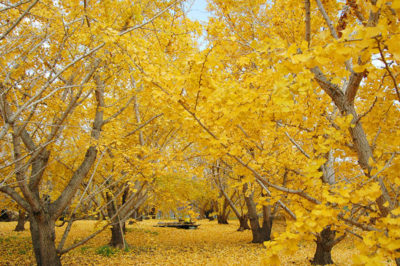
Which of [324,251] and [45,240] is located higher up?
[45,240]

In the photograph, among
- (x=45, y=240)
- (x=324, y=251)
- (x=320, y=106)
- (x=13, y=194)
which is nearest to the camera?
(x=320, y=106)

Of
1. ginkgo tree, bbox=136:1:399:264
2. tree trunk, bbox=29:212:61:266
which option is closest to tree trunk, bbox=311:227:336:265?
ginkgo tree, bbox=136:1:399:264

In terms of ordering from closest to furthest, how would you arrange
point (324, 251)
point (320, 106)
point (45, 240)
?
1. point (320, 106)
2. point (45, 240)
3. point (324, 251)

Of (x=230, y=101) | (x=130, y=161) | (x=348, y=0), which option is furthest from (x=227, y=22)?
(x=230, y=101)

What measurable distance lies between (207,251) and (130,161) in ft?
17.5

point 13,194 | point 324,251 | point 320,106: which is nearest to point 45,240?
point 13,194

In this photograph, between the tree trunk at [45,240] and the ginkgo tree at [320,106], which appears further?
the tree trunk at [45,240]

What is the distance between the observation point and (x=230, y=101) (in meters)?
1.66

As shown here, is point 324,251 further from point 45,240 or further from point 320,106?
point 45,240

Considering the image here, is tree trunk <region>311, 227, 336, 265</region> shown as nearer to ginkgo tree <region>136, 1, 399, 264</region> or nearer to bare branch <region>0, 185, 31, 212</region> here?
ginkgo tree <region>136, 1, 399, 264</region>

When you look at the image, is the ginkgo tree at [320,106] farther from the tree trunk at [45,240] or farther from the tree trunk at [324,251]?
the tree trunk at [45,240]

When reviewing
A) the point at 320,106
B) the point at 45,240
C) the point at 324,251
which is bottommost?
the point at 324,251

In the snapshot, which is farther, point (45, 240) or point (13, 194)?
point (45, 240)

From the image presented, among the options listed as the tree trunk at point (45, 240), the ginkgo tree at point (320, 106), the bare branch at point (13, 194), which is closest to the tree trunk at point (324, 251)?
the ginkgo tree at point (320, 106)
